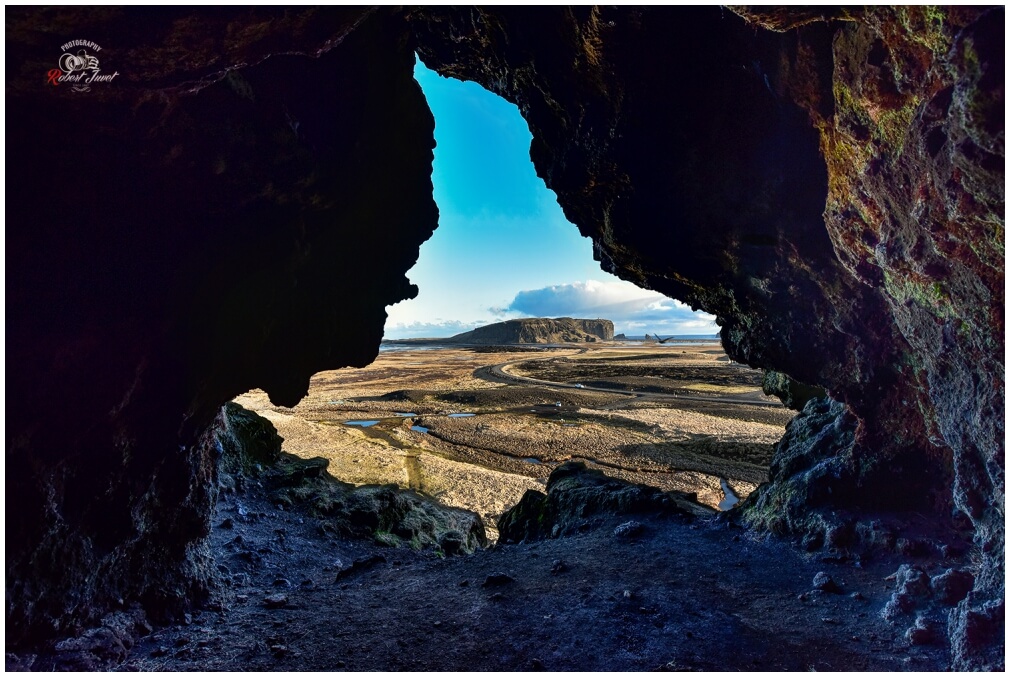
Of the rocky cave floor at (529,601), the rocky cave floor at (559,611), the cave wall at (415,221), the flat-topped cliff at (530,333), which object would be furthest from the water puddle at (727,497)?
the flat-topped cliff at (530,333)

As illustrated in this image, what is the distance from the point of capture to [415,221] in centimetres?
1034

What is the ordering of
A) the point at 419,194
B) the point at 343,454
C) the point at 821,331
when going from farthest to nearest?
the point at 343,454, the point at 419,194, the point at 821,331

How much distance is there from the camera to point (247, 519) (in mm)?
10375

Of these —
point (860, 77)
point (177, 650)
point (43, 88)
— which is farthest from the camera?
point (177, 650)

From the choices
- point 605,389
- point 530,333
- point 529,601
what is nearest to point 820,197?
point 529,601

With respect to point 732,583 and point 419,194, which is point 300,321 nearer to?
point 419,194

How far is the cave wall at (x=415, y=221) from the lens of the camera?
4.09m

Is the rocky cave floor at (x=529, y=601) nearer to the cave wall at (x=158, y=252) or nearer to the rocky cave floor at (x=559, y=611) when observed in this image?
the rocky cave floor at (x=559, y=611)

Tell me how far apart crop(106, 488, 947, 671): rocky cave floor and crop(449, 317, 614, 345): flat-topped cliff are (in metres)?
157

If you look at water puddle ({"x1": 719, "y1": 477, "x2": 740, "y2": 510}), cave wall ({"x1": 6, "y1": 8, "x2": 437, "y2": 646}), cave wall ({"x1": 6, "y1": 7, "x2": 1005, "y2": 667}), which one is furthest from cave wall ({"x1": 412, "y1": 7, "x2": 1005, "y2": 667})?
cave wall ({"x1": 6, "y1": 8, "x2": 437, "y2": 646})

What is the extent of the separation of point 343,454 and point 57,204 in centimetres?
1539

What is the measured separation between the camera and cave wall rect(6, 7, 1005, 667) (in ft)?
13.4

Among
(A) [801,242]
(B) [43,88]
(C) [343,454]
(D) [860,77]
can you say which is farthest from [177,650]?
(C) [343,454]

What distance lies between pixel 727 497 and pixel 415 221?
13.0 meters
